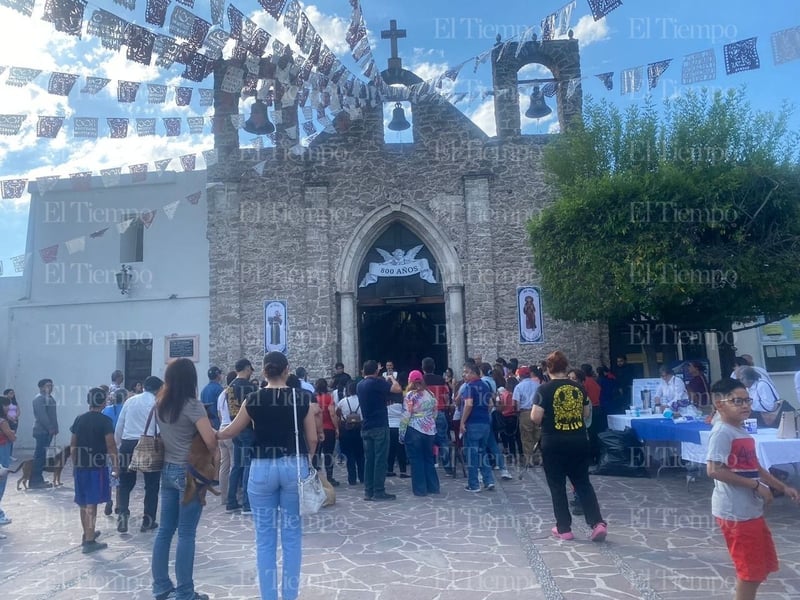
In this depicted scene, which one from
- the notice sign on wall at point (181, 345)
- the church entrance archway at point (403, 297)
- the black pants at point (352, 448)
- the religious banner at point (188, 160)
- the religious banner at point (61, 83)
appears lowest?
the black pants at point (352, 448)

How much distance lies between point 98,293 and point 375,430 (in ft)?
34.0

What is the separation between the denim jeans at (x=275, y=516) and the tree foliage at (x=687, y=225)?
Answer: 787cm

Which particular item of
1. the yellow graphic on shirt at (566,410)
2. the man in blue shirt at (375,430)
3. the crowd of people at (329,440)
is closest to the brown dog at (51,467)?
the crowd of people at (329,440)

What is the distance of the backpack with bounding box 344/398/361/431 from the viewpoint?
367 inches

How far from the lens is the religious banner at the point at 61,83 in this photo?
978cm

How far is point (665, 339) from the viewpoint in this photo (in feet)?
41.7

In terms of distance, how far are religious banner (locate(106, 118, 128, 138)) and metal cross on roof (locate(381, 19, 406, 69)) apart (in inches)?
288

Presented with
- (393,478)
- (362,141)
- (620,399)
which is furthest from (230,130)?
(620,399)

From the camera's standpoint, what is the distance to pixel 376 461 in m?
8.41

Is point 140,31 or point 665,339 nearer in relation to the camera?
point 140,31

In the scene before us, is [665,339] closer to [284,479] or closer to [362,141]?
[362,141]

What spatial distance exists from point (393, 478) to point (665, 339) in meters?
6.33

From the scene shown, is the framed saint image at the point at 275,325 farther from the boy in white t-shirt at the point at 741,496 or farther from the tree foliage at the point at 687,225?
the boy in white t-shirt at the point at 741,496

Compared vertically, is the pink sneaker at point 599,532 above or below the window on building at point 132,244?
below
